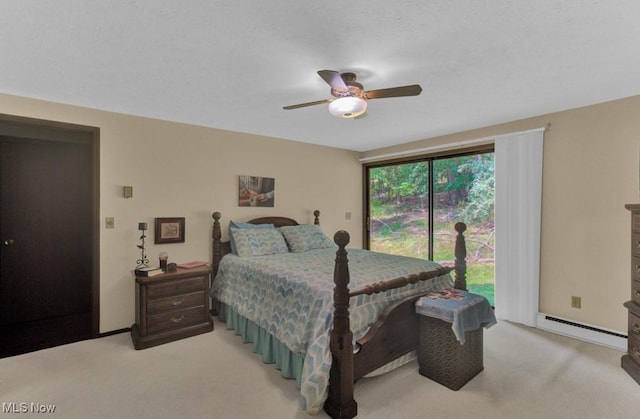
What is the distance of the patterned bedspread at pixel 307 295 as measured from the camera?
1.91 metres

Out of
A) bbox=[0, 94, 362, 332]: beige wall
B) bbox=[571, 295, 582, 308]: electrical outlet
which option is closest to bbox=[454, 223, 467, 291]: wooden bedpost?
bbox=[571, 295, 582, 308]: electrical outlet

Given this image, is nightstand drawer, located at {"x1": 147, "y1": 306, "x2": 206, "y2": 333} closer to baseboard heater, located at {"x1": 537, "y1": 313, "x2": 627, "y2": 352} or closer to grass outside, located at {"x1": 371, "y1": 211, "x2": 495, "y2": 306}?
grass outside, located at {"x1": 371, "y1": 211, "x2": 495, "y2": 306}

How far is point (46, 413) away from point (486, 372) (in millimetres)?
3063

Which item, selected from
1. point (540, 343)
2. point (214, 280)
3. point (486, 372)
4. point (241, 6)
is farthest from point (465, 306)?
point (214, 280)

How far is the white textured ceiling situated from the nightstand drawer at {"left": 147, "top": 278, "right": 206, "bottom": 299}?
1.72 metres

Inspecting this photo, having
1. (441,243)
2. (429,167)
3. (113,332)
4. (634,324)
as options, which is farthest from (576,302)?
(113,332)

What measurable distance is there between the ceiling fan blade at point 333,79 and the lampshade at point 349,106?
0.26 ft

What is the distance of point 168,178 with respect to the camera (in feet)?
11.0

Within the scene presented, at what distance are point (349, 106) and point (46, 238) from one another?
3.75 metres

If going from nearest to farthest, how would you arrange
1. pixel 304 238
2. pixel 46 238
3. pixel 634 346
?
1. pixel 634 346
2. pixel 46 238
3. pixel 304 238

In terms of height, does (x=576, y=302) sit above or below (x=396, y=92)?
below

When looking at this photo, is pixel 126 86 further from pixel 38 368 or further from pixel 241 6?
pixel 38 368

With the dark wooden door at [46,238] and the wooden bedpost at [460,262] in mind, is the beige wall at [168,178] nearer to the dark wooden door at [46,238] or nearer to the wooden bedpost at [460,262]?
the dark wooden door at [46,238]

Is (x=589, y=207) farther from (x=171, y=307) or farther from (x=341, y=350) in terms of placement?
(x=171, y=307)
